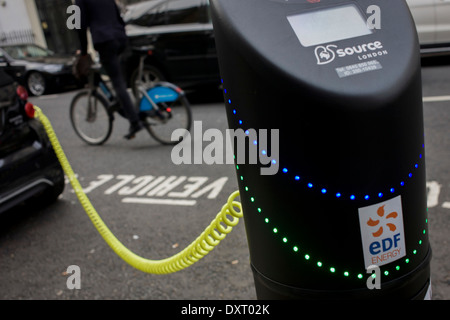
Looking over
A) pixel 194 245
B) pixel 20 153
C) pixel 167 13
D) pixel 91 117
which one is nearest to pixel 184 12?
pixel 167 13

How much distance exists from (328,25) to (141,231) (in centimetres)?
278

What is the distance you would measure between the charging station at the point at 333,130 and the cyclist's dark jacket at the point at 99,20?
4194 millimetres

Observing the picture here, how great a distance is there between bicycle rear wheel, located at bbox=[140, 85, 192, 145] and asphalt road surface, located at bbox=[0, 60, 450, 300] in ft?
0.52

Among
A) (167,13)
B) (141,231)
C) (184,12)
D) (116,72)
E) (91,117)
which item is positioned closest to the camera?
(141,231)

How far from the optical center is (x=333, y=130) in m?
1.06

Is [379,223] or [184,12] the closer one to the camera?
[379,223]

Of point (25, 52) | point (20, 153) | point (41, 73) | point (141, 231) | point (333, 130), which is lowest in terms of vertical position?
point (41, 73)

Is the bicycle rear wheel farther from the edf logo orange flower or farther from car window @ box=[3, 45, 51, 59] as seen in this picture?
car window @ box=[3, 45, 51, 59]

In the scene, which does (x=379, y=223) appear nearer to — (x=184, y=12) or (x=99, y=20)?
(x=99, y=20)

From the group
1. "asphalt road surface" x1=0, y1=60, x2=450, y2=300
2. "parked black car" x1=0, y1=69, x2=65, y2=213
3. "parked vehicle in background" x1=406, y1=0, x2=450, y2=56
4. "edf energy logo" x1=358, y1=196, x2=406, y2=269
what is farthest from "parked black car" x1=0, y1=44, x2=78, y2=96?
"edf energy logo" x1=358, y1=196, x2=406, y2=269

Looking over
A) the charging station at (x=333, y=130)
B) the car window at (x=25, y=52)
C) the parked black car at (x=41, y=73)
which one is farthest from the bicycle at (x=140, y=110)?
the car window at (x=25, y=52)

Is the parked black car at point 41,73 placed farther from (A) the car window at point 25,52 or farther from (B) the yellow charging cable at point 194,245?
(B) the yellow charging cable at point 194,245

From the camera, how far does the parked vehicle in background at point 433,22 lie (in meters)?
7.86
